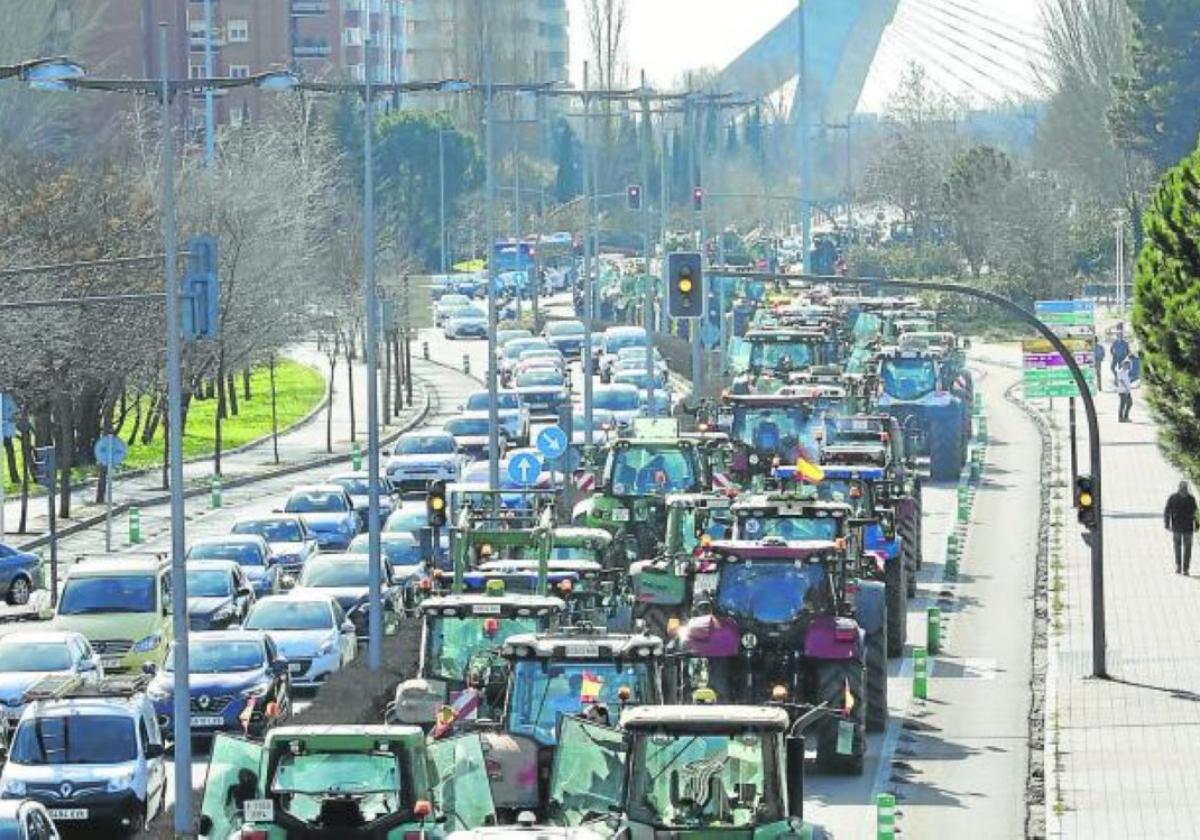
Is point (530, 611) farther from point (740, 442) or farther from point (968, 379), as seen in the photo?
point (968, 379)

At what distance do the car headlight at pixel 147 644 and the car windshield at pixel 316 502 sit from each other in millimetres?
15752

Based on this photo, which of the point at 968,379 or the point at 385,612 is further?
the point at 968,379

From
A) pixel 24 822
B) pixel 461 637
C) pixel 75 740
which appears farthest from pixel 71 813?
pixel 24 822

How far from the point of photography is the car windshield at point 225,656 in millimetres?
36000

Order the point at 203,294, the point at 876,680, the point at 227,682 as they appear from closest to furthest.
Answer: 1. the point at 876,680
2. the point at 227,682
3. the point at 203,294

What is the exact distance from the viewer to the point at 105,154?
322 ft

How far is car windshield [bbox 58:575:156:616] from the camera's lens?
4028 cm

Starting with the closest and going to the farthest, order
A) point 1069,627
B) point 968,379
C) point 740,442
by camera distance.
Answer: point 1069,627 → point 740,442 → point 968,379

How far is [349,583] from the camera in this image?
145ft

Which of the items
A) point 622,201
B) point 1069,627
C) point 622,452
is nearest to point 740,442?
point 622,452

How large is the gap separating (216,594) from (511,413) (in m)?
34.2

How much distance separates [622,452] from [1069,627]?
675 centimetres

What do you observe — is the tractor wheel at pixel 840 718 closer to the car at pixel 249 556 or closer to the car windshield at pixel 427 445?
the car at pixel 249 556

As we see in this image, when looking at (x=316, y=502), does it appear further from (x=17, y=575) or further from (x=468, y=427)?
(x=468, y=427)
